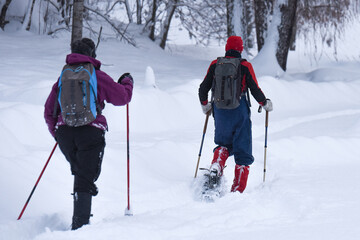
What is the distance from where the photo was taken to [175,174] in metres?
6.02

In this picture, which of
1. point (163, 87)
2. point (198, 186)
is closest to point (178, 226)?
point (198, 186)

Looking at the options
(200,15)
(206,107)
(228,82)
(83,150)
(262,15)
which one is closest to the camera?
(83,150)

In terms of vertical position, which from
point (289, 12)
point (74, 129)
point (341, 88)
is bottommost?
point (341, 88)

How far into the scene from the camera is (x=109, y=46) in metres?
17.8

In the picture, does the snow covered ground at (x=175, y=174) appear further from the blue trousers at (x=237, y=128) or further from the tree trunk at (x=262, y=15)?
the tree trunk at (x=262, y=15)

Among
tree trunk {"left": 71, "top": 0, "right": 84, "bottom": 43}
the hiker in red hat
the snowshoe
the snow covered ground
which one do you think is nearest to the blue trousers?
the hiker in red hat

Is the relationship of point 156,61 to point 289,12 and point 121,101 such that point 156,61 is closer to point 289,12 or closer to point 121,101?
point 289,12

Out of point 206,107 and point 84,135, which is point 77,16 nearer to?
point 206,107

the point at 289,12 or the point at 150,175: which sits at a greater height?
the point at 289,12

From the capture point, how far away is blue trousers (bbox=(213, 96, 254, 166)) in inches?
202

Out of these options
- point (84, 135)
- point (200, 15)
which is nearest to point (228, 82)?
point (84, 135)

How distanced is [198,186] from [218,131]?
67 cm

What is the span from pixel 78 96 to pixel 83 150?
431 mm

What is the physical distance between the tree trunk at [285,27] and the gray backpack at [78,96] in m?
11.9
